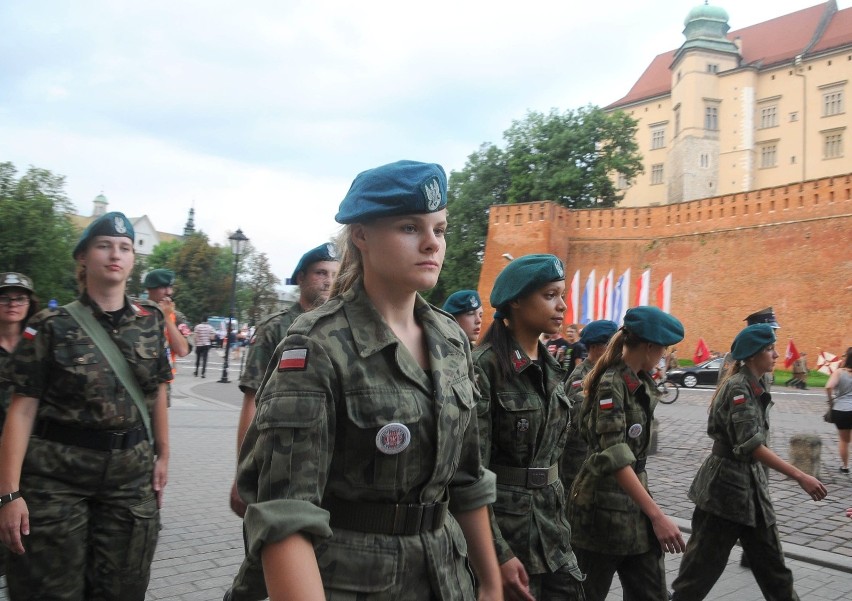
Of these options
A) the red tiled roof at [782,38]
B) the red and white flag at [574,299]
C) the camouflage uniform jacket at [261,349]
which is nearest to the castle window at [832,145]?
the red tiled roof at [782,38]

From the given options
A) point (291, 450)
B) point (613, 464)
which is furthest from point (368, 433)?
point (613, 464)

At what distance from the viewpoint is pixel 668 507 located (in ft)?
25.2

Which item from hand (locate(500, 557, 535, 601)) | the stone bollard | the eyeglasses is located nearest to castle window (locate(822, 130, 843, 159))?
the stone bollard

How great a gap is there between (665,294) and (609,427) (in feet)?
131

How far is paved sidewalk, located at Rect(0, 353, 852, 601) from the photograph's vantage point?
5145mm

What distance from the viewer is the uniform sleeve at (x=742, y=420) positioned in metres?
4.51

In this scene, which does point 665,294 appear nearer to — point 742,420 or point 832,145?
point 832,145

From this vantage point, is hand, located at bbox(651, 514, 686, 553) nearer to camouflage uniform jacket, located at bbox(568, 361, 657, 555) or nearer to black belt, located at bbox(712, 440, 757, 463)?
camouflage uniform jacket, located at bbox(568, 361, 657, 555)

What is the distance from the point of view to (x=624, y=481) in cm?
364

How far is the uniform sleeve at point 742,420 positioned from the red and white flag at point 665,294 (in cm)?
3835

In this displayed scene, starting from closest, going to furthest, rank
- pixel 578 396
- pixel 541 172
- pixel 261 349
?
pixel 261 349
pixel 578 396
pixel 541 172

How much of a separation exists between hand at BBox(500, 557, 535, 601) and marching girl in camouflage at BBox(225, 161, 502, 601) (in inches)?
21.4

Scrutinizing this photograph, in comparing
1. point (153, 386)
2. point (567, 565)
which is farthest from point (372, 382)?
point (153, 386)

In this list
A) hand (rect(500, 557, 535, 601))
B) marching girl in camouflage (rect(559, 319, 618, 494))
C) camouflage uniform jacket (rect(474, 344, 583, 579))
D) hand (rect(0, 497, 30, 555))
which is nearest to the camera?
hand (rect(500, 557, 535, 601))
